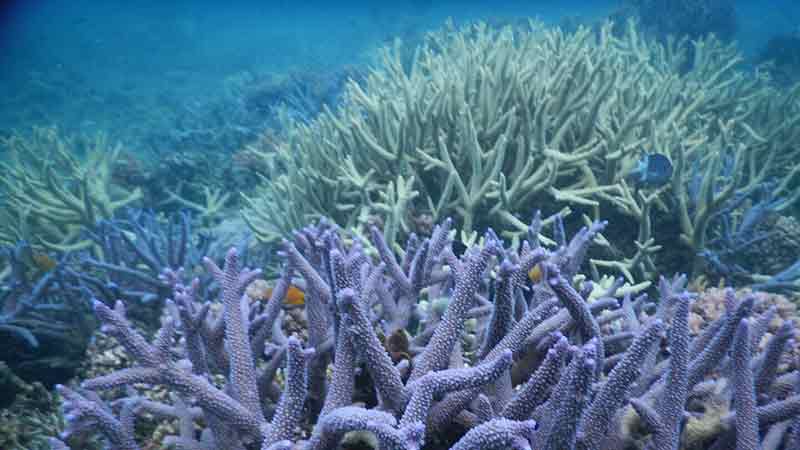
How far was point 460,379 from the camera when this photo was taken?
1.40m

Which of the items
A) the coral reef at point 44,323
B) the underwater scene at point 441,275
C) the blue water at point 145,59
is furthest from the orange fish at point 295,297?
the blue water at point 145,59

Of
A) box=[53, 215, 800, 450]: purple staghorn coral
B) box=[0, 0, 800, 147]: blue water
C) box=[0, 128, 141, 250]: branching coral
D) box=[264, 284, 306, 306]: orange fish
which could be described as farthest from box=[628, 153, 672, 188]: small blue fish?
box=[0, 0, 800, 147]: blue water

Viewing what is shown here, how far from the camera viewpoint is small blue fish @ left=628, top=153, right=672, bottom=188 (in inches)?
157

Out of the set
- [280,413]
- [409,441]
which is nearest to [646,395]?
[409,441]

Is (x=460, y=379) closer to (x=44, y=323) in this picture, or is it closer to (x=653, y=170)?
(x=653, y=170)

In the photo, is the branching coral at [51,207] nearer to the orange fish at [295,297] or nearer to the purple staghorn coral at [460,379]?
the orange fish at [295,297]

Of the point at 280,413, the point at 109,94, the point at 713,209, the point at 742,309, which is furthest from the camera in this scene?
the point at 109,94

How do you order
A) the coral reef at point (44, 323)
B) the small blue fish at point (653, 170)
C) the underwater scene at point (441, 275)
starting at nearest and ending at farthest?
the underwater scene at point (441, 275) → the coral reef at point (44, 323) → the small blue fish at point (653, 170)

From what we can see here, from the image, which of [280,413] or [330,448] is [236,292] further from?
[330,448]

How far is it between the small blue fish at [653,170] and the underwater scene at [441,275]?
0.03 m

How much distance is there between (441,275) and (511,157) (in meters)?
2.31

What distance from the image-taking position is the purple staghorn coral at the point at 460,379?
1.41 metres

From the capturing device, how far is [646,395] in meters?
1.78

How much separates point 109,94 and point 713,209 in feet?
76.3
